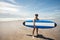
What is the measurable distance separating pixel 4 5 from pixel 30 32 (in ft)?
2.56

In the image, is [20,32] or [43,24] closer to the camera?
[43,24]

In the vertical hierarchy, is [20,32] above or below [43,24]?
below

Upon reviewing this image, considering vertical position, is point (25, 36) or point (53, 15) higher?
point (53, 15)

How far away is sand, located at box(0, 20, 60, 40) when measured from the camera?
106 inches

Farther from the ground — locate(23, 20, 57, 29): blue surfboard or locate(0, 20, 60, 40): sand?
locate(23, 20, 57, 29): blue surfboard

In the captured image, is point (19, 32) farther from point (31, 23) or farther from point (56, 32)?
point (56, 32)

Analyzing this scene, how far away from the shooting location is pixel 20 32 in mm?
2848

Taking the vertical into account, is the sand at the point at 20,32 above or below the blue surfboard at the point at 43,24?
below

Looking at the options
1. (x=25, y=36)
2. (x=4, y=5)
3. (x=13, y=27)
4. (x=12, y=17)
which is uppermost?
(x=4, y=5)

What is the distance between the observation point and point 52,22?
2.66 m

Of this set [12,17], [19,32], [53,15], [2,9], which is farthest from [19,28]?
[53,15]

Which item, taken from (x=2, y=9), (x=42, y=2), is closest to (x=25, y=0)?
(x=42, y=2)

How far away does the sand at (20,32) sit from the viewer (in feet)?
8.81

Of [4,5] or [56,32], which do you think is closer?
[56,32]
